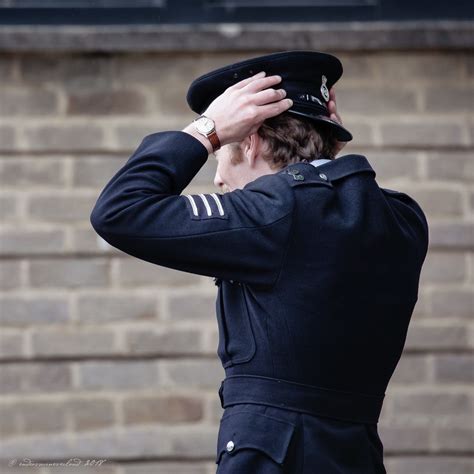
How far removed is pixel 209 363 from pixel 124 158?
3.05ft

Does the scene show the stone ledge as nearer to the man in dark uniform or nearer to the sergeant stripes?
the man in dark uniform

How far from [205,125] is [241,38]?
6.97ft

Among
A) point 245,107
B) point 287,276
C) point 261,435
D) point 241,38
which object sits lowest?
point 261,435

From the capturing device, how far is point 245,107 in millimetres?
2238

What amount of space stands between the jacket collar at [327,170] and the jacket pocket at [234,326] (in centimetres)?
29

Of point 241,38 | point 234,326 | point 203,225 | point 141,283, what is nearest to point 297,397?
point 234,326

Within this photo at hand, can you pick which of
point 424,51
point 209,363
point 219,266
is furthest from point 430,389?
point 219,266

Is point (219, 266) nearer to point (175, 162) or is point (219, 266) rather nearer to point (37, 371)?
point (175, 162)

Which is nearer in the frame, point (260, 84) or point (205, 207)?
point (205, 207)

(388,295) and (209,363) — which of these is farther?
(209,363)

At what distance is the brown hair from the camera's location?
2305 millimetres

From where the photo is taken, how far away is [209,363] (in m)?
4.34

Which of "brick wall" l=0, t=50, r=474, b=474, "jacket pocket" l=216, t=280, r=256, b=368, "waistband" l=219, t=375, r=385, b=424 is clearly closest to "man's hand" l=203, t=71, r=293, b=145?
"jacket pocket" l=216, t=280, r=256, b=368

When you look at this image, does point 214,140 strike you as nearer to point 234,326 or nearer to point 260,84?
point 260,84
